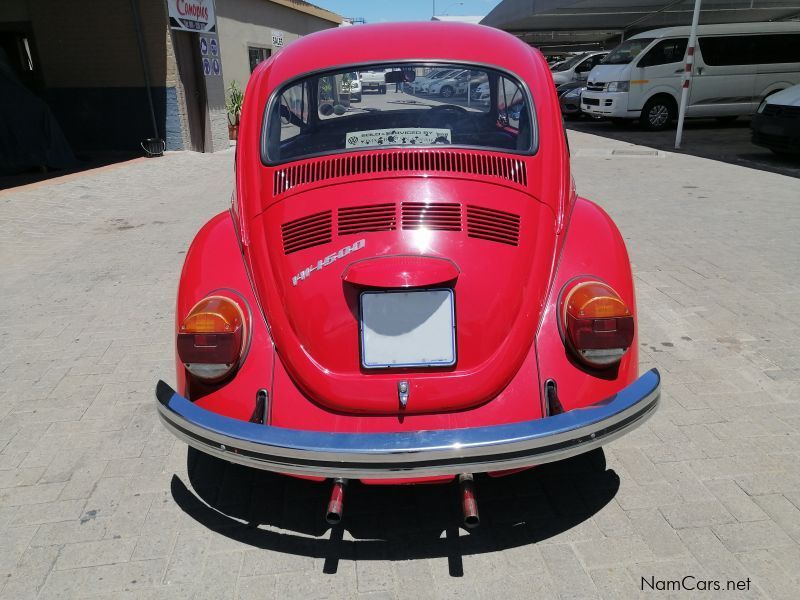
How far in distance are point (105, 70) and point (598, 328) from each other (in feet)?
44.6

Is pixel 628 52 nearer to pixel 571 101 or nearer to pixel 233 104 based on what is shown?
pixel 571 101

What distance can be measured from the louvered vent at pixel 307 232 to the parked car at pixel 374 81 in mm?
1058

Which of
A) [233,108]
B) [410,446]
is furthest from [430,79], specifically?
[233,108]

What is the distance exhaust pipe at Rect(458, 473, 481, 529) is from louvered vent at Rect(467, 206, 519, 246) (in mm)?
941

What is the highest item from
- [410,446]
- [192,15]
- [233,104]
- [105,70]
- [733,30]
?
[192,15]

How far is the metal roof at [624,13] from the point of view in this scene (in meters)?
21.0

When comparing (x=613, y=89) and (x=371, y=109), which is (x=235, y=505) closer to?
(x=371, y=109)

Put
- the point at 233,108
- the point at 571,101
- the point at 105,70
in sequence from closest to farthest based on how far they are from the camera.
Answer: the point at 105,70 < the point at 233,108 < the point at 571,101

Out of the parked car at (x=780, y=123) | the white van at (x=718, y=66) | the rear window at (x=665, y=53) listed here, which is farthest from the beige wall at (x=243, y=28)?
the parked car at (x=780, y=123)

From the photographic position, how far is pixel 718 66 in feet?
47.9

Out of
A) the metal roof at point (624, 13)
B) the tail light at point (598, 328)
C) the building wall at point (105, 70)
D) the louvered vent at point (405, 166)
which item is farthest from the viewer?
the metal roof at point (624, 13)

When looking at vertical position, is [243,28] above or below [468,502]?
above

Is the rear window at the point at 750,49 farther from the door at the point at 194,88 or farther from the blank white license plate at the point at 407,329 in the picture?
the blank white license plate at the point at 407,329

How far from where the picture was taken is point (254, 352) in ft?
7.98
